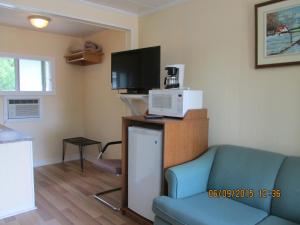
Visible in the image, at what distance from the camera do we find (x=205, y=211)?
182 centimetres

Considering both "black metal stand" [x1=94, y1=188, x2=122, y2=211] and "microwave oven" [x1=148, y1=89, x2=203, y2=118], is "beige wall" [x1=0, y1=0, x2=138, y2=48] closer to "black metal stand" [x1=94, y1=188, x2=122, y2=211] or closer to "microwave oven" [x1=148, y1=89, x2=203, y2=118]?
"microwave oven" [x1=148, y1=89, x2=203, y2=118]

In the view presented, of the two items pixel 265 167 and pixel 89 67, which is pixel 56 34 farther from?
pixel 265 167

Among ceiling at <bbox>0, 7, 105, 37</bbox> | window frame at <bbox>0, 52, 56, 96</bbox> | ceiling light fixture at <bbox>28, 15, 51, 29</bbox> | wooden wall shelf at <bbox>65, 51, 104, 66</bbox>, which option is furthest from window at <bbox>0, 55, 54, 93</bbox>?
ceiling light fixture at <bbox>28, 15, 51, 29</bbox>

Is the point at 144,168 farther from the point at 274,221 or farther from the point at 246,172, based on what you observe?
the point at 274,221

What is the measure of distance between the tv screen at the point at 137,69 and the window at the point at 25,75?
1.85m

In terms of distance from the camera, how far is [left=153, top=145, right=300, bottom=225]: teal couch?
5.85 feet

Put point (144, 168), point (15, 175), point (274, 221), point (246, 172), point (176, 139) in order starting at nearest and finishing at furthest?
1. point (274, 221)
2. point (246, 172)
3. point (176, 139)
4. point (144, 168)
5. point (15, 175)

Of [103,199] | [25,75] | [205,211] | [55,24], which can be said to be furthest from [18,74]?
[205,211]

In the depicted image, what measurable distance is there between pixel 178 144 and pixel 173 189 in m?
0.41

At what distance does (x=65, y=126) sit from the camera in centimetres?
470

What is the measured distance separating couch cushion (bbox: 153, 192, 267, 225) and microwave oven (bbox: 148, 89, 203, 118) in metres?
0.75

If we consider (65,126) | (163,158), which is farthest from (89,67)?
(163,158)

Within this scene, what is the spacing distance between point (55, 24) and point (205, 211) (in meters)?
3.34

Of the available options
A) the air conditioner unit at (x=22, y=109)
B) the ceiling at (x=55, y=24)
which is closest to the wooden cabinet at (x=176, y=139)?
the ceiling at (x=55, y=24)
